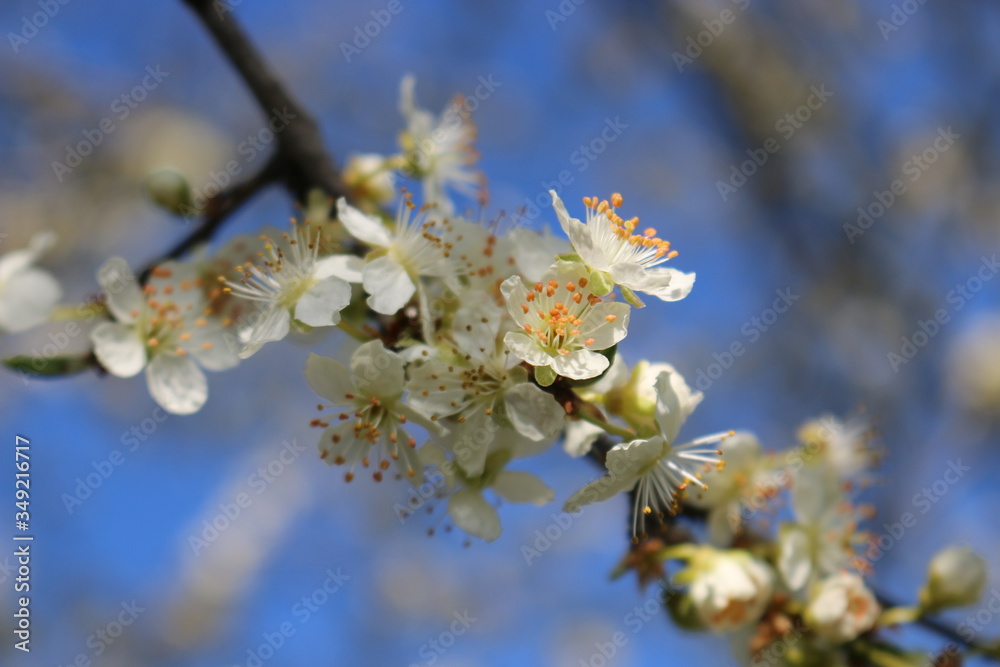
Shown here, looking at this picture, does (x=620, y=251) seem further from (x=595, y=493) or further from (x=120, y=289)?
(x=120, y=289)

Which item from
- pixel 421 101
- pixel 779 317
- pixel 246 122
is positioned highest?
pixel 779 317

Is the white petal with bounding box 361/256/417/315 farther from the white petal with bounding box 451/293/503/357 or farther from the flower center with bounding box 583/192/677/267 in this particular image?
the flower center with bounding box 583/192/677/267

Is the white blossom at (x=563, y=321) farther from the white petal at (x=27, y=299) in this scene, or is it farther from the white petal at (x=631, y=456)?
the white petal at (x=27, y=299)

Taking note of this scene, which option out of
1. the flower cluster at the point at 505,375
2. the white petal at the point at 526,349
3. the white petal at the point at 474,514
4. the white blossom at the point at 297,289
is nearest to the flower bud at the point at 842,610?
the flower cluster at the point at 505,375

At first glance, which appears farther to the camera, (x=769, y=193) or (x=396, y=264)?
(x=769, y=193)

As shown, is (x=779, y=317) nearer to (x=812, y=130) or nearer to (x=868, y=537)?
(x=812, y=130)

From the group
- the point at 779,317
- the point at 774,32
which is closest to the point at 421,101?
Result: the point at 774,32

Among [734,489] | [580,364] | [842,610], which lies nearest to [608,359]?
[580,364]
